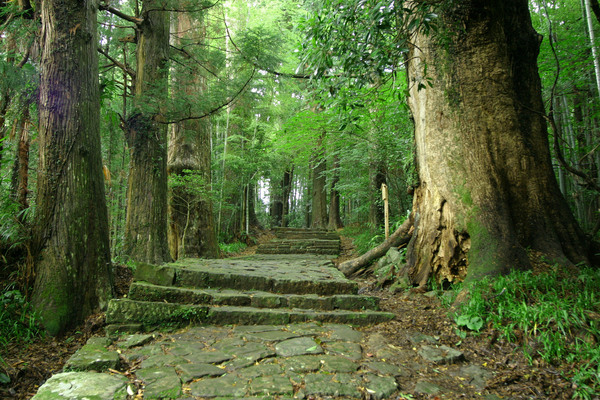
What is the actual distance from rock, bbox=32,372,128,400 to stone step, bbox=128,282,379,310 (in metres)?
1.35

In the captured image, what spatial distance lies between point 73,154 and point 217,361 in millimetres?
2841

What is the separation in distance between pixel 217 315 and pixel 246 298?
1.41ft

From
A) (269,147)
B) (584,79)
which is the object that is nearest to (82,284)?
(584,79)

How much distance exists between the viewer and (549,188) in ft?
13.9

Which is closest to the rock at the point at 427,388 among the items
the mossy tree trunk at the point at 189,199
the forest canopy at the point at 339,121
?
the forest canopy at the point at 339,121

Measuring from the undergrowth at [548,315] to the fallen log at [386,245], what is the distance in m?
2.43

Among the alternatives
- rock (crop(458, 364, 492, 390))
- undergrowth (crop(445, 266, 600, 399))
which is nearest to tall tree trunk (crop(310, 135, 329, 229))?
undergrowth (crop(445, 266, 600, 399))

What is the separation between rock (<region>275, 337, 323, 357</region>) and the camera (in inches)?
110

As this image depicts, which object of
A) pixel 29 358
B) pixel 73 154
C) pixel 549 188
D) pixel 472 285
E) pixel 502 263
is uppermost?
pixel 73 154

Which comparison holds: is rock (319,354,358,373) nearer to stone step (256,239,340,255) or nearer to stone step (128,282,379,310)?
stone step (128,282,379,310)

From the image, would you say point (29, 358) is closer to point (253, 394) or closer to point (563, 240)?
point (253, 394)

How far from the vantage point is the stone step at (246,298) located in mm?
3615

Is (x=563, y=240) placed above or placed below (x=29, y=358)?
above

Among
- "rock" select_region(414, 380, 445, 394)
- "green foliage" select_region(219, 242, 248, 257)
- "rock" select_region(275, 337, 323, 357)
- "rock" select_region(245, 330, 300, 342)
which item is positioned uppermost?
"green foliage" select_region(219, 242, 248, 257)
